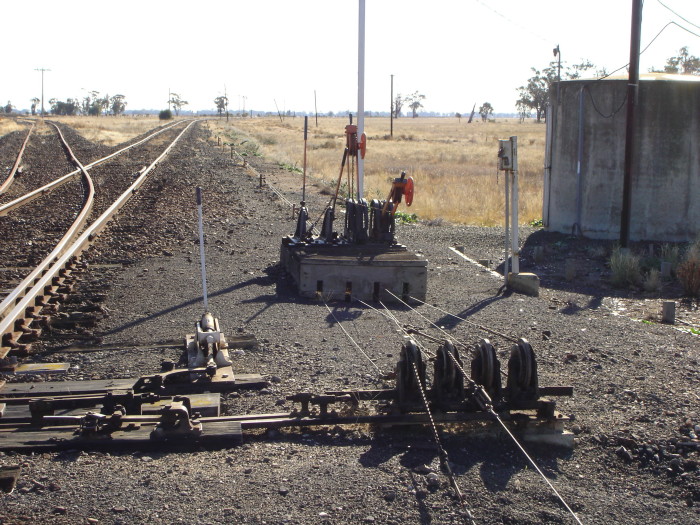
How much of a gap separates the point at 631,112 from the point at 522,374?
1056 cm

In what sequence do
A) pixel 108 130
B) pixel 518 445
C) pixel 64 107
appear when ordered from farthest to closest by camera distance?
pixel 64 107
pixel 108 130
pixel 518 445

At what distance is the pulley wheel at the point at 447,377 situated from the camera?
16.7ft

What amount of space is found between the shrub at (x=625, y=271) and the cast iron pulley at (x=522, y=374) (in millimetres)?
8031

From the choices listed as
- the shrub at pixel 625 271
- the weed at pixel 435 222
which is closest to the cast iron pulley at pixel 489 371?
the shrub at pixel 625 271

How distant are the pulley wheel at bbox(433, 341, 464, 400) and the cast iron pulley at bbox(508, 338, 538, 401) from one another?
1.11 ft

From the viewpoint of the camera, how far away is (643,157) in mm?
15883

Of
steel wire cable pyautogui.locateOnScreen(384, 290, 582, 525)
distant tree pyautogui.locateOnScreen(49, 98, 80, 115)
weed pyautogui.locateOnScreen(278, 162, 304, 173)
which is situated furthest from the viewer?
distant tree pyautogui.locateOnScreen(49, 98, 80, 115)

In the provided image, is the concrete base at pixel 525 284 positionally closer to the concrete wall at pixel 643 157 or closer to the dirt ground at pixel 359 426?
the dirt ground at pixel 359 426

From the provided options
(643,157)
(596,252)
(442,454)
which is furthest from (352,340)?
(643,157)

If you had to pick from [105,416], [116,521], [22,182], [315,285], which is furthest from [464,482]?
[22,182]

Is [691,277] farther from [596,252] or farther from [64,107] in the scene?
[64,107]

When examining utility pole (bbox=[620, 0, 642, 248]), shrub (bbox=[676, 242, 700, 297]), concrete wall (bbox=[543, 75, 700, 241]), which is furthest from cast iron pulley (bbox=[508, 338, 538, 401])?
concrete wall (bbox=[543, 75, 700, 241])

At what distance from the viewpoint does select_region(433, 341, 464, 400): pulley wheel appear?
5.09 meters

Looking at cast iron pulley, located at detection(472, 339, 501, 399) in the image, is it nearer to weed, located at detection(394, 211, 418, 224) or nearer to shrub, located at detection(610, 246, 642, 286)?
shrub, located at detection(610, 246, 642, 286)
